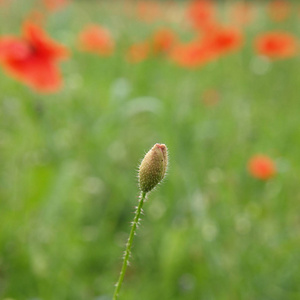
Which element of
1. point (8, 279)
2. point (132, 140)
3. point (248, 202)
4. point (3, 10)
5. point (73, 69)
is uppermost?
point (3, 10)

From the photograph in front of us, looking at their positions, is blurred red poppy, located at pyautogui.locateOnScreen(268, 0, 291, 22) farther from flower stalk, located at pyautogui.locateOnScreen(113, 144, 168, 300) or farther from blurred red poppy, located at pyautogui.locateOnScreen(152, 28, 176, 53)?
flower stalk, located at pyautogui.locateOnScreen(113, 144, 168, 300)

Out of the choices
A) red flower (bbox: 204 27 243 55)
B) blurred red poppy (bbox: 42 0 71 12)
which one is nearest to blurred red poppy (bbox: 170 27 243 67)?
red flower (bbox: 204 27 243 55)

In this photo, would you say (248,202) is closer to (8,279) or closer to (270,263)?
(270,263)

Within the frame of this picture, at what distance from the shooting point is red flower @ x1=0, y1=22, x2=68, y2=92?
2051 millimetres

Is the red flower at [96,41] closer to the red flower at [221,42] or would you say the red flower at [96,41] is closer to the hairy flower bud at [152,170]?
the red flower at [221,42]

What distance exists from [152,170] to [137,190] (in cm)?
157

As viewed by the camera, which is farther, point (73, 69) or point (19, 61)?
point (73, 69)

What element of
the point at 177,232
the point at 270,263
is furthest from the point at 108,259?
the point at 270,263

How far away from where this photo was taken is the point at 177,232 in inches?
72.3

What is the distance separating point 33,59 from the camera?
7.11ft

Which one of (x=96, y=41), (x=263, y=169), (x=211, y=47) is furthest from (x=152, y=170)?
(x=96, y=41)

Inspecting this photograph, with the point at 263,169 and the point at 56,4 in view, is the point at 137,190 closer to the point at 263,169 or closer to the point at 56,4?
the point at 263,169

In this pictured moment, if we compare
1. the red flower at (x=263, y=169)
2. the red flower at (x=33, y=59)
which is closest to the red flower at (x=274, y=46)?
the red flower at (x=263, y=169)

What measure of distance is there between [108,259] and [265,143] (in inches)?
54.9
